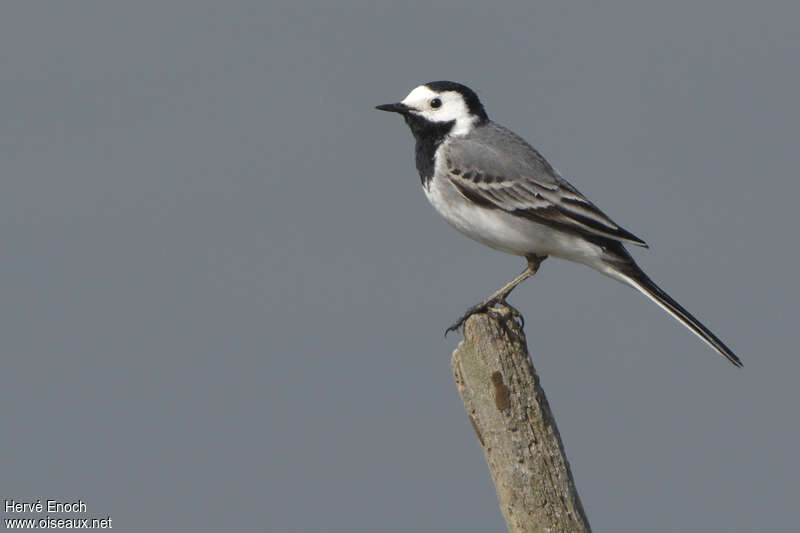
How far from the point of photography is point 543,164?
14.9 metres

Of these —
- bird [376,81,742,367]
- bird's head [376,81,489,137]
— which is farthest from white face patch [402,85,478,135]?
bird [376,81,742,367]

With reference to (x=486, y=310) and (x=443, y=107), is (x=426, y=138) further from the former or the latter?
(x=486, y=310)

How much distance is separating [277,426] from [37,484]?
16776 mm

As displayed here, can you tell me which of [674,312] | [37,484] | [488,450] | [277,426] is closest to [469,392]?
[488,450]

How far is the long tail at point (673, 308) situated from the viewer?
523 inches

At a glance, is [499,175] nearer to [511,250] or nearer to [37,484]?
[511,250]

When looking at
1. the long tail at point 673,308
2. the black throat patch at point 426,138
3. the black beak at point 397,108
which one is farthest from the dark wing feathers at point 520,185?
the black beak at point 397,108

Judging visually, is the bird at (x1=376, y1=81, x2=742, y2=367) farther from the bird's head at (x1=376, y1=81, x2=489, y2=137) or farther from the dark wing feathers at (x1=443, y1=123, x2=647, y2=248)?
the bird's head at (x1=376, y1=81, x2=489, y2=137)

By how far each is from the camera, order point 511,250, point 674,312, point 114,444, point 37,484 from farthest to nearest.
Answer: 1. point 114,444
2. point 37,484
3. point 511,250
4. point 674,312

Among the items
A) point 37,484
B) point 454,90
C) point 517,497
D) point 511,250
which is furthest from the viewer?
point 37,484

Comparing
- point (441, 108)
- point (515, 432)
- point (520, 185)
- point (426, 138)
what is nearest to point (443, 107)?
point (441, 108)

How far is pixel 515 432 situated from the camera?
1107 cm

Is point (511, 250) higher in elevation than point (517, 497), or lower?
higher

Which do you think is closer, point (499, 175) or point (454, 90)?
point (499, 175)
